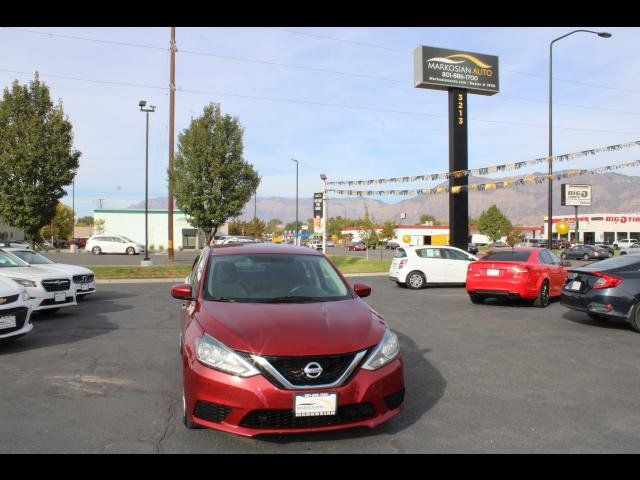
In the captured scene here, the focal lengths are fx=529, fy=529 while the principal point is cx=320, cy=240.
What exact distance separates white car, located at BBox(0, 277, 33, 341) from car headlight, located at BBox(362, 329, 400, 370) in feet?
18.1

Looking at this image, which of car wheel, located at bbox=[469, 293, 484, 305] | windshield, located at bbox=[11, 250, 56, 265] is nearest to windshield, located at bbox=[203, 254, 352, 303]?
car wheel, located at bbox=[469, 293, 484, 305]

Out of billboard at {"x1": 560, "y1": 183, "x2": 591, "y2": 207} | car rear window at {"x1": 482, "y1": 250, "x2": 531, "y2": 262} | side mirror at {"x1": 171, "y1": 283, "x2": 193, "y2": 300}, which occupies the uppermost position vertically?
billboard at {"x1": 560, "y1": 183, "x2": 591, "y2": 207}

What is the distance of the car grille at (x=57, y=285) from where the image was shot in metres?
10.0

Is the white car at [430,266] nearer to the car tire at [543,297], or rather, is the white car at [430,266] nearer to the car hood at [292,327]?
the car tire at [543,297]

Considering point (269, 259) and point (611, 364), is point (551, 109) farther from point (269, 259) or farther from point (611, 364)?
point (269, 259)

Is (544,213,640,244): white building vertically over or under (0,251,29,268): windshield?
over

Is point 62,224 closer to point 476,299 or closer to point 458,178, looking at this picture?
point 458,178

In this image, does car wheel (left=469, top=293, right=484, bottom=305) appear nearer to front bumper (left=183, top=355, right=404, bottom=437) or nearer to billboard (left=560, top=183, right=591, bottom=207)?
front bumper (left=183, top=355, right=404, bottom=437)

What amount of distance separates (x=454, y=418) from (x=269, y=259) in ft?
7.95

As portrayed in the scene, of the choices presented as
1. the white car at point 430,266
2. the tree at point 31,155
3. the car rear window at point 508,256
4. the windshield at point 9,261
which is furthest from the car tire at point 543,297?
the tree at point 31,155

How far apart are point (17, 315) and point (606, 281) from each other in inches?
370

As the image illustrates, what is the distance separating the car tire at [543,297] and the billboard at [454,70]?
1637cm

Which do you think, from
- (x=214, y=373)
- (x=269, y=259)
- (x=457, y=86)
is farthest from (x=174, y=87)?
(x=214, y=373)

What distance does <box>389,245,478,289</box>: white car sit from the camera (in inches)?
675
